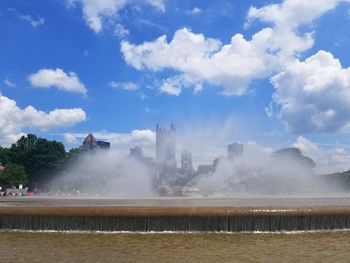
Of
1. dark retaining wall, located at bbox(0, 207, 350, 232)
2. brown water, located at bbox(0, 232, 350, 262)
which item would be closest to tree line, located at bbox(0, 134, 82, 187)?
dark retaining wall, located at bbox(0, 207, 350, 232)

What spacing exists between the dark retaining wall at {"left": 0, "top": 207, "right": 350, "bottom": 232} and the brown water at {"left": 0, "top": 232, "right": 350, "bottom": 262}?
580 mm

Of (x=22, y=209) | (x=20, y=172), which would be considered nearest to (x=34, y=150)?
(x=20, y=172)

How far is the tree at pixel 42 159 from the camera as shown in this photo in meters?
93.9

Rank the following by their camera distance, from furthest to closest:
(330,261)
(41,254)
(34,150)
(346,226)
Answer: (34,150)
(346,226)
(41,254)
(330,261)

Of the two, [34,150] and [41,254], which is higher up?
[34,150]

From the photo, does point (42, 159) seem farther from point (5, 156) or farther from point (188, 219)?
point (188, 219)

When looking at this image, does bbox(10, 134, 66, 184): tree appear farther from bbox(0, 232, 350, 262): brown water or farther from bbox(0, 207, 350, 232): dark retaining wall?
bbox(0, 232, 350, 262): brown water

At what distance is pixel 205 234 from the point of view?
58.3ft

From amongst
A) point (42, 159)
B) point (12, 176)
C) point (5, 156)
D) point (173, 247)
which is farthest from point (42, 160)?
point (173, 247)

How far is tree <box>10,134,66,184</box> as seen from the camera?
308ft

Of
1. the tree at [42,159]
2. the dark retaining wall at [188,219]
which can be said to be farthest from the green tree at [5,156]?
the dark retaining wall at [188,219]

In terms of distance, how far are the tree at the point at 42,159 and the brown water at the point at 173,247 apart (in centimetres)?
7709

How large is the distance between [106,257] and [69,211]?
5.58 meters

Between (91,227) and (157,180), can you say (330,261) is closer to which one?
(91,227)
